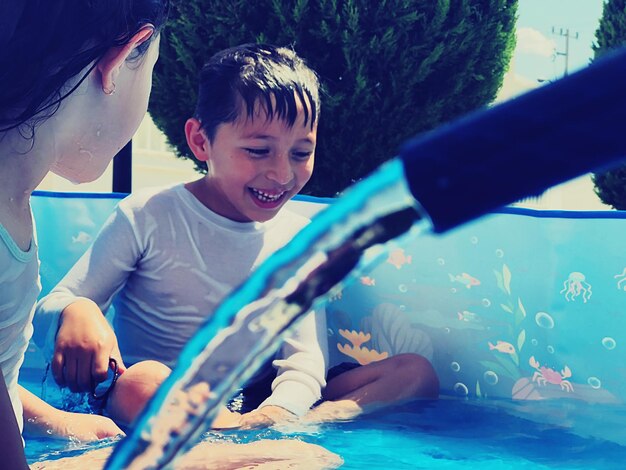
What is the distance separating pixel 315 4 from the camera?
15.8 feet

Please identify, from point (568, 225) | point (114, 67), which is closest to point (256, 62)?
point (568, 225)

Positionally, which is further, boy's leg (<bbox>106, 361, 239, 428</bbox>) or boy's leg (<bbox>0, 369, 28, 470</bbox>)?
boy's leg (<bbox>106, 361, 239, 428</bbox>)

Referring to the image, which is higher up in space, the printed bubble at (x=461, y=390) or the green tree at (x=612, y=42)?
the green tree at (x=612, y=42)

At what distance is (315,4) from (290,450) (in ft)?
11.3

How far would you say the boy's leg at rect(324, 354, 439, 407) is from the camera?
2.34 meters

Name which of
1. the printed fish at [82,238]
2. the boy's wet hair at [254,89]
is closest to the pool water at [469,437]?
the boy's wet hair at [254,89]

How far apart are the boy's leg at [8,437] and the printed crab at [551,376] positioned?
180cm

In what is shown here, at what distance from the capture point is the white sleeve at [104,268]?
2.22 meters

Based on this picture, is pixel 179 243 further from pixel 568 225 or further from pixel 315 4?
pixel 315 4

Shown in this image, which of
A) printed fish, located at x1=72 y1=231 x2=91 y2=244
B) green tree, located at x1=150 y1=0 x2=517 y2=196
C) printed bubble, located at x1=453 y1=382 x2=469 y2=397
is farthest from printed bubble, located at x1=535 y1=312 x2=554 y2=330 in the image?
green tree, located at x1=150 y1=0 x2=517 y2=196

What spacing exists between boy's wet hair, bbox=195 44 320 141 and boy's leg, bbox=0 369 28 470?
1578 mm

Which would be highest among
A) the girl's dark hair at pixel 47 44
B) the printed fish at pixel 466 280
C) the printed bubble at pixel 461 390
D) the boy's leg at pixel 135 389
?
the printed fish at pixel 466 280

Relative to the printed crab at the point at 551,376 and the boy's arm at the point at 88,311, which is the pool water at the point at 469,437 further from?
the boy's arm at the point at 88,311

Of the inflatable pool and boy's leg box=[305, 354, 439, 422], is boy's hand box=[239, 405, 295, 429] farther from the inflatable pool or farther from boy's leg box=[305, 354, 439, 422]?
boy's leg box=[305, 354, 439, 422]
